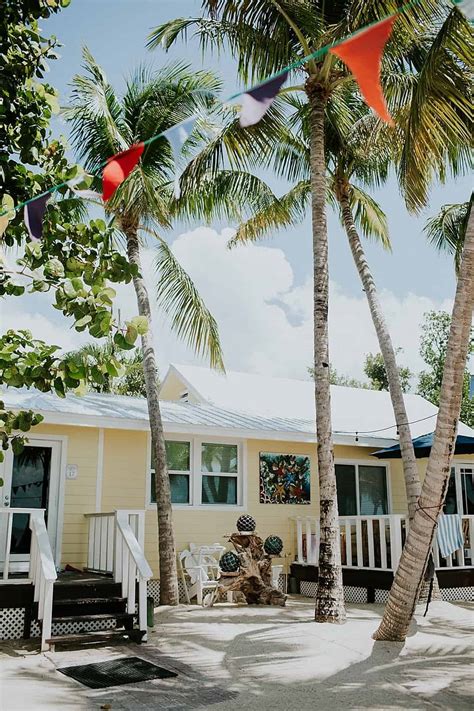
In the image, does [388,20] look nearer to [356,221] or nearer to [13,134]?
[13,134]

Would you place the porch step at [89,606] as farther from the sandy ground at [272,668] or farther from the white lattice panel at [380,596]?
the white lattice panel at [380,596]

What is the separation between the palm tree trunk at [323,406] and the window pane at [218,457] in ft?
11.3

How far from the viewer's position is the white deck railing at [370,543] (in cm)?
1008

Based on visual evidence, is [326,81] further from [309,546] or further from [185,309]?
[309,546]

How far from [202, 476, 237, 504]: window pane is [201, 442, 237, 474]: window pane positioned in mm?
154

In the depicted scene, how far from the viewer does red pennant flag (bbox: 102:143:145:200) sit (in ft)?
16.4

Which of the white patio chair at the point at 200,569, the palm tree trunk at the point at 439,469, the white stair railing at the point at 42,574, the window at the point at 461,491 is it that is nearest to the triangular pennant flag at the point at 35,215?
the palm tree trunk at the point at 439,469

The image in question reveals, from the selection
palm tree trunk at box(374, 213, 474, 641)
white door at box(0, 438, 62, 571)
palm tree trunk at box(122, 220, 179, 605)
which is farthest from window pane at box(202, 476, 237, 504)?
palm tree trunk at box(374, 213, 474, 641)

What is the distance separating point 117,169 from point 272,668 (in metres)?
4.48

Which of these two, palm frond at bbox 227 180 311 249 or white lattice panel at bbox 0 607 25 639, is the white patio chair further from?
palm frond at bbox 227 180 311 249

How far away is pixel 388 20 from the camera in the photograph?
466 centimetres

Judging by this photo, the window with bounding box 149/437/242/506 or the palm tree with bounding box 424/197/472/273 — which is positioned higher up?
the palm tree with bounding box 424/197/472/273

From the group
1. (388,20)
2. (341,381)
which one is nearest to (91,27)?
(388,20)

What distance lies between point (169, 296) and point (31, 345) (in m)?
8.57
